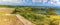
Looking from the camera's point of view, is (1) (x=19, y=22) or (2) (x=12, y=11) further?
(2) (x=12, y=11)

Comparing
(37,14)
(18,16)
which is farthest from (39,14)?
(18,16)

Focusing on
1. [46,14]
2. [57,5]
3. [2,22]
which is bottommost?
[2,22]

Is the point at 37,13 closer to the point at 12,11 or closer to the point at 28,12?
the point at 28,12

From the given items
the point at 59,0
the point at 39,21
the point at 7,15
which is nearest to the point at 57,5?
the point at 59,0

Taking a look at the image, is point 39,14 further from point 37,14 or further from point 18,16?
point 18,16

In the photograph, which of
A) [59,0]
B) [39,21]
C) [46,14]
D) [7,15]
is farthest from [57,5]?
[7,15]

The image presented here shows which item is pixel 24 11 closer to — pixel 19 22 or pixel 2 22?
pixel 19 22

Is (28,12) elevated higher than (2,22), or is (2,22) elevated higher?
(28,12)

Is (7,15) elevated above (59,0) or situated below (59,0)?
below
